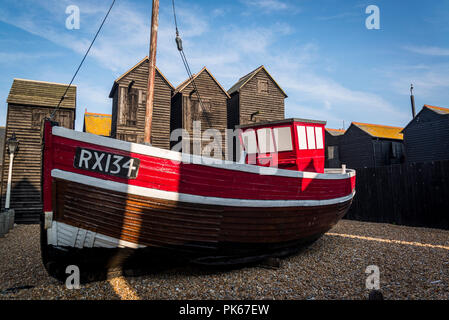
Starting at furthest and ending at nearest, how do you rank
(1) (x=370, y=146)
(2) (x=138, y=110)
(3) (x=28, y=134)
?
1. (1) (x=370, y=146)
2. (2) (x=138, y=110)
3. (3) (x=28, y=134)

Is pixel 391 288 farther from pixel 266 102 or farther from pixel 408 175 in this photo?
pixel 266 102

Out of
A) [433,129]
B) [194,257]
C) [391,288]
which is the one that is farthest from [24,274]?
[433,129]

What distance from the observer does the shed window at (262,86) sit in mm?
19438

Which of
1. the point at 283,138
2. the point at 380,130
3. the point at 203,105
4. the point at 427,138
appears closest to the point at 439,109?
the point at 427,138

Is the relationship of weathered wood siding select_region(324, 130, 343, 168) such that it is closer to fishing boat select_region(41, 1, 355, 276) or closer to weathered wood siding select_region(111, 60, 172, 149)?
weathered wood siding select_region(111, 60, 172, 149)

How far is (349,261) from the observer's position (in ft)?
18.4

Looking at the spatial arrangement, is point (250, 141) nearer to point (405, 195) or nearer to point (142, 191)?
point (142, 191)

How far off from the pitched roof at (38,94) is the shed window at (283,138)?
42.0 ft

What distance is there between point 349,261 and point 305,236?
1.05m

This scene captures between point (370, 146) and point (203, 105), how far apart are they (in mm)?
17744

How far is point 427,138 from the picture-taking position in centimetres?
2172

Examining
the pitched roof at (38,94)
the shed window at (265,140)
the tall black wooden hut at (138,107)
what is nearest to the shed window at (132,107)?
the tall black wooden hut at (138,107)

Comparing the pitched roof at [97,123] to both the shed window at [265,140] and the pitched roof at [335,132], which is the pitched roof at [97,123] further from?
the pitched roof at [335,132]

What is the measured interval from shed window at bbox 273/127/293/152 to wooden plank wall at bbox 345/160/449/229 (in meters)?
6.93
